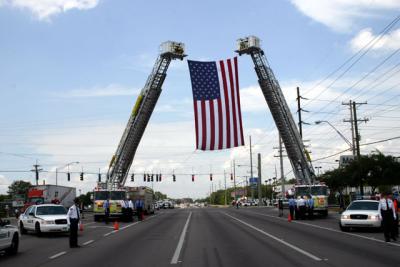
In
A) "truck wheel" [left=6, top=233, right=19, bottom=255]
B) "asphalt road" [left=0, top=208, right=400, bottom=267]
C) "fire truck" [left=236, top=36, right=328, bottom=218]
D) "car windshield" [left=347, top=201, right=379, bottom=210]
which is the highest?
"fire truck" [left=236, top=36, right=328, bottom=218]

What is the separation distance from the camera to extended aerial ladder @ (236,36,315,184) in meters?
42.3

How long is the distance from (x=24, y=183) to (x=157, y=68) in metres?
118

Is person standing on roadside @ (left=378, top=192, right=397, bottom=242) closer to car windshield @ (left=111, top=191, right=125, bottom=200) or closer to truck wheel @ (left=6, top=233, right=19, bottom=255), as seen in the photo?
truck wheel @ (left=6, top=233, right=19, bottom=255)

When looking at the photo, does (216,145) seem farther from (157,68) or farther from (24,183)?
(24,183)

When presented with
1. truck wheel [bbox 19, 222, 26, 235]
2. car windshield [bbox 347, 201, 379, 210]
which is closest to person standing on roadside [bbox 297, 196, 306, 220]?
car windshield [bbox 347, 201, 379, 210]

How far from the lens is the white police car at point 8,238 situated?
14722 millimetres

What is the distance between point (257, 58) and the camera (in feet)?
144

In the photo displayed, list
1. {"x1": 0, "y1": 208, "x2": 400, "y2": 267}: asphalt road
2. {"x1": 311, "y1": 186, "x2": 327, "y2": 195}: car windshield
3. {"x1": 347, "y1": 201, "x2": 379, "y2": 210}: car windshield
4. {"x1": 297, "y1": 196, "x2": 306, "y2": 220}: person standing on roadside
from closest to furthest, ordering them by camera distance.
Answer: {"x1": 0, "y1": 208, "x2": 400, "y2": 267}: asphalt road < {"x1": 347, "y1": 201, "x2": 379, "y2": 210}: car windshield < {"x1": 297, "y1": 196, "x2": 306, "y2": 220}: person standing on roadside < {"x1": 311, "y1": 186, "x2": 327, "y2": 195}: car windshield

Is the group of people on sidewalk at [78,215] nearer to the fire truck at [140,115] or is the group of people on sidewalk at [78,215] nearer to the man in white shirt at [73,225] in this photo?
the man in white shirt at [73,225]

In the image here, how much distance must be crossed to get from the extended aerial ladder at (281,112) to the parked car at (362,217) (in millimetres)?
18425

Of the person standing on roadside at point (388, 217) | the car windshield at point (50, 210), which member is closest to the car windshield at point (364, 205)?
the person standing on roadside at point (388, 217)

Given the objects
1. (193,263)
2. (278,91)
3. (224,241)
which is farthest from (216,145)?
(193,263)

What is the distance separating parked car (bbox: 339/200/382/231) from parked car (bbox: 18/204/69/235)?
39.5 ft

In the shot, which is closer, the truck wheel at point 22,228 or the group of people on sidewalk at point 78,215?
the group of people on sidewalk at point 78,215
